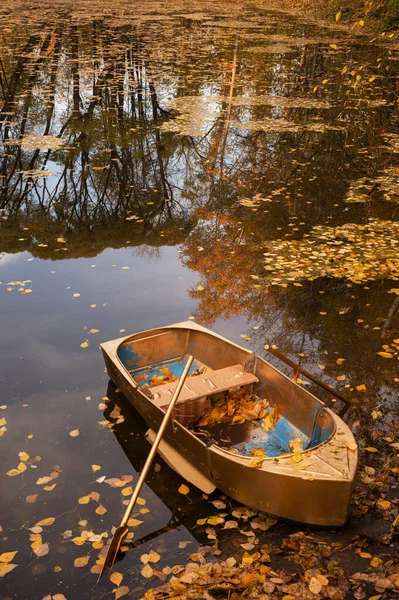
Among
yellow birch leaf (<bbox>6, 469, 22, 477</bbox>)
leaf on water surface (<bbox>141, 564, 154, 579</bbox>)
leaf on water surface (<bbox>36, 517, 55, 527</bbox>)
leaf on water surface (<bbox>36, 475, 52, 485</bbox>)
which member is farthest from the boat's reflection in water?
yellow birch leaf (<bbox>6, 469, 22, 477</bbox>)

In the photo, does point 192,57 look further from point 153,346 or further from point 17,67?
point 153,346

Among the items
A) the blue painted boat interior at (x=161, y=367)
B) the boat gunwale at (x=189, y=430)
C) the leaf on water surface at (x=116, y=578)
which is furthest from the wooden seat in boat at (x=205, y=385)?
the leaf on water surface at (x=116, y=578)

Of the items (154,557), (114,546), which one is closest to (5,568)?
(114,546)

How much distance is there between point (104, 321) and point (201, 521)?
14.9 feet

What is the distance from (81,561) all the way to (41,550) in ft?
1.46

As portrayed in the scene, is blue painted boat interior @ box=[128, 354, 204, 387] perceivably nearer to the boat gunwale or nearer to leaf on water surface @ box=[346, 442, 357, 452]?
the boat gunwale

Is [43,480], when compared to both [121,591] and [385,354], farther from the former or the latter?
[385,354]

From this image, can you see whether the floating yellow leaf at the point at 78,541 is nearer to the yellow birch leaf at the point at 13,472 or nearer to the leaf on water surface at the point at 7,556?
the leaf on water surface at the point at 7,556

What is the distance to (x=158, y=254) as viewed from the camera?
12.2 metres

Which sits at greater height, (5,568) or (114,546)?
(114,546)

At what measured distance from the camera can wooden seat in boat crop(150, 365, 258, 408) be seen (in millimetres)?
6832

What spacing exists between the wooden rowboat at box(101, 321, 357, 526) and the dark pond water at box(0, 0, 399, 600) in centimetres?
53

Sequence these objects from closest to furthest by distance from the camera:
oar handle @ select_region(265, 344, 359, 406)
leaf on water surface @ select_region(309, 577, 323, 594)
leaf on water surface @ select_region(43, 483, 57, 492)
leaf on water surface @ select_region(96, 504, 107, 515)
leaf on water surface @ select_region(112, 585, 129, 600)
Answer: leaf on water surface @ select_region(309, 577, 323, 594)
leaf on water surface @ select_region(112, 585, 129, 600)
leaf on water surface @ select_region(96, 504, 107, 515)
leaf on water surface @ select_region(43, 483, 57, 492)
oar handle @ select_region(265, 344, 359, 406)

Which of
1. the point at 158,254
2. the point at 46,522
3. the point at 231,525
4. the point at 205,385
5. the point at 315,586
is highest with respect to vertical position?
the point at 205,385
